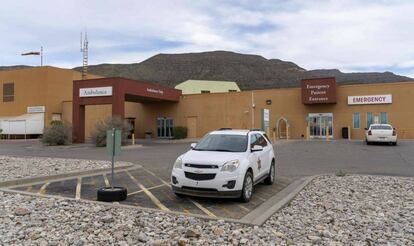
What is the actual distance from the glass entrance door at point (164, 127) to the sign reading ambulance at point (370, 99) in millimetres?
18921

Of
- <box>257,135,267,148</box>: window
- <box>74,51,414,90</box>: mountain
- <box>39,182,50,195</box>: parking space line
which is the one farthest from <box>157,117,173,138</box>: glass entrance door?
<box>74,51,414,90</box>: mountain

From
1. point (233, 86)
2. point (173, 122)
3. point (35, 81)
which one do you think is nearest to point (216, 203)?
point (173, 122)

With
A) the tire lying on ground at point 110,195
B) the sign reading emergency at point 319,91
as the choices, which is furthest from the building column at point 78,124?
the tire lying on ground at point 110,195

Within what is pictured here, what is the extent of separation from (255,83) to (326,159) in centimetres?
11049

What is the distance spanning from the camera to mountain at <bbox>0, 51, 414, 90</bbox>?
5394 inches

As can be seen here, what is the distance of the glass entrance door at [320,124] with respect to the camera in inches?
1407

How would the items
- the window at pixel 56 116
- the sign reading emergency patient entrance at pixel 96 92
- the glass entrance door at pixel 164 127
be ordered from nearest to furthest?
the sign reading emergency patient entrance at pixel 96 92 < the glass entrance door at pixel 164 127 < the window at pixel 56 116

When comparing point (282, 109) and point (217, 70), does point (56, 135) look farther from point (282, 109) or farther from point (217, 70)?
point (217, 70)

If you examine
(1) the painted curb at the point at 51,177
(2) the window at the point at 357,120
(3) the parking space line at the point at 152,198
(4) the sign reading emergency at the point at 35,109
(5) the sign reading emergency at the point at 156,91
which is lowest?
(3) the parking space line at the point at 152,198

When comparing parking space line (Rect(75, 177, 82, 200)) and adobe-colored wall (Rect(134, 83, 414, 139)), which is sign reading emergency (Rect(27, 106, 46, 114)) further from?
parking space line (Rect(75, 177, 82, 200))

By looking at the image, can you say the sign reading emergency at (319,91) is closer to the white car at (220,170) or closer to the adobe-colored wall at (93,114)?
the adobe-colored wall at (93,114)

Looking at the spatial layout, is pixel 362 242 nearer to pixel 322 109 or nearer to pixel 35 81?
pixel 322 109

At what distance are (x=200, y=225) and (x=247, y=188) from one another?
8.09 ft

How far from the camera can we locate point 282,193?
32.3ft
